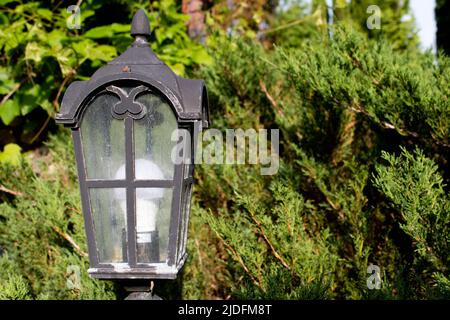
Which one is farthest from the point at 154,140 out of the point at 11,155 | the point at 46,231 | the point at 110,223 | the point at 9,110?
the point at 9,110

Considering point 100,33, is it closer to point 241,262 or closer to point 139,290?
point 241,262

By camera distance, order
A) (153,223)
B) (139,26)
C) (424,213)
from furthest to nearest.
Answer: (424,213) < (139,26) < (153,223)

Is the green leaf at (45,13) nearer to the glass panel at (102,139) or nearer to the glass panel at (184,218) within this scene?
the glass panel at (102,139)

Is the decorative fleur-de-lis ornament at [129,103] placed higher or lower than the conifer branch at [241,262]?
higher

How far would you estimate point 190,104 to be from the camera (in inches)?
71.5

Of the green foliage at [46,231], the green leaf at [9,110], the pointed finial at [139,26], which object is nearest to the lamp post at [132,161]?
the pointed finial at [139,26]

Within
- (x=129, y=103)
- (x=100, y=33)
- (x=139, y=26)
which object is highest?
(x=100, y=33)

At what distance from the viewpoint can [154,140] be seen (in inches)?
72.8

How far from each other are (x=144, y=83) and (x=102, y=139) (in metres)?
0.27

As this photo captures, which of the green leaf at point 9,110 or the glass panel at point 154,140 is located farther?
the green leaf at point 9,110

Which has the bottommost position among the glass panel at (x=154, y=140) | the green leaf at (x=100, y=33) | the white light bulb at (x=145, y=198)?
the white light bulb at (x=145, y=198)

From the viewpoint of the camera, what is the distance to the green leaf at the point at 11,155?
3.18 m

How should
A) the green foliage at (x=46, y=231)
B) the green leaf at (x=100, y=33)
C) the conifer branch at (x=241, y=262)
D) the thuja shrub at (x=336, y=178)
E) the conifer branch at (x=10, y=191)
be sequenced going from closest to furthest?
the thuja shrub at (x=336, y=178)
the conifer branch at (x=241, y=262)
the green foliage at (x=46, y=231)
the conifer branch at (x=10, y=191)
the green leaf at (x=100, y=33)

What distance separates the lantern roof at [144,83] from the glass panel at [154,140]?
0.17 ft
